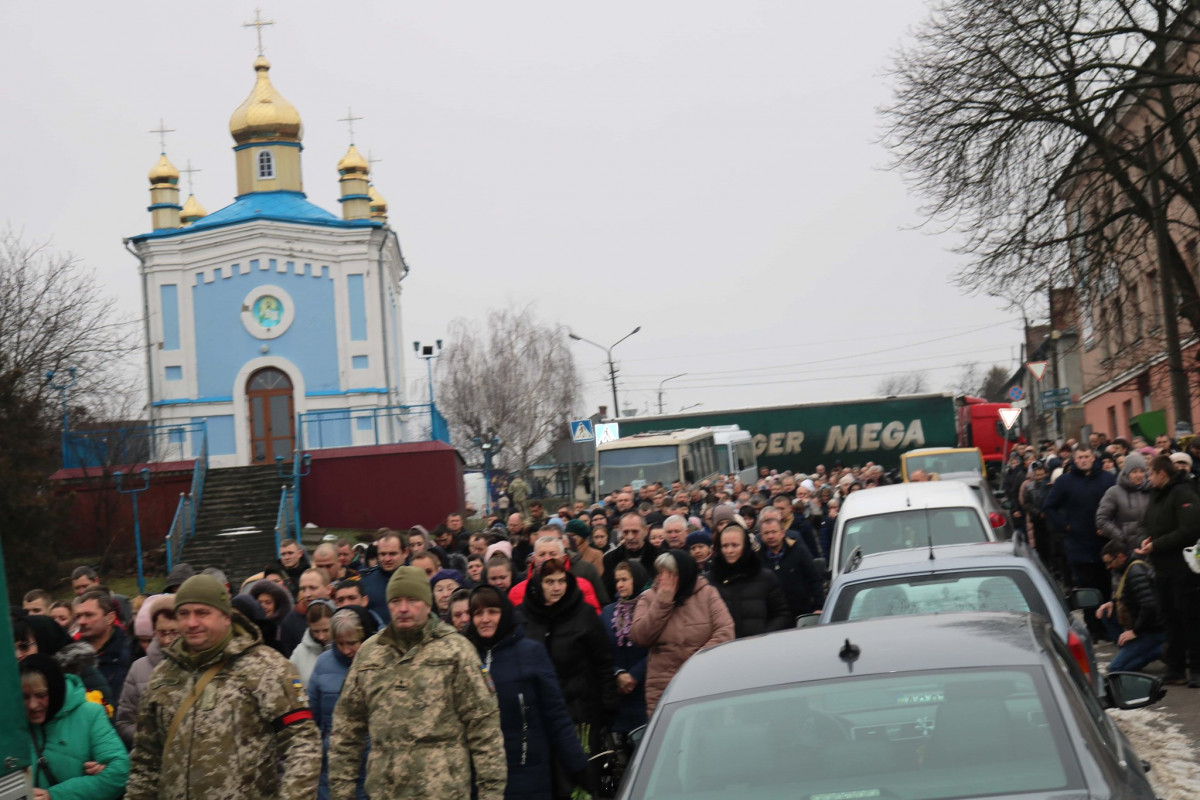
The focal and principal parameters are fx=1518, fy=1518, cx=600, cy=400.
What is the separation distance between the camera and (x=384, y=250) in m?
44.3

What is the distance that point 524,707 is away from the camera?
7.55m

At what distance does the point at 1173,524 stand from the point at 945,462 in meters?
18.2

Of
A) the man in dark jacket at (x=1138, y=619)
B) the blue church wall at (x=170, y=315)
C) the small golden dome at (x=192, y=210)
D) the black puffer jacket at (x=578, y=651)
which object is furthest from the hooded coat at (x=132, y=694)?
the small golden dome at (x=192, y=210)

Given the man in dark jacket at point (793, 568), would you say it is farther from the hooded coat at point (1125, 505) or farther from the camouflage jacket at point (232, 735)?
the camouflage jacket at point (232, 735)

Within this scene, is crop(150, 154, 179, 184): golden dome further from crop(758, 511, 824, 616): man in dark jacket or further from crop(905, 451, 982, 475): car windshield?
crop(758, 511, 824, 616): man in dark jacket

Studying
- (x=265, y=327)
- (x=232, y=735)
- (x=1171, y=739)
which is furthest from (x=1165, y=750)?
(x=265, y=327)

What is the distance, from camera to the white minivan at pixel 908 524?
12984mm

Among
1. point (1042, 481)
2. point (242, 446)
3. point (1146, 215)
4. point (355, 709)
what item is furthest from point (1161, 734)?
point (242, 446)

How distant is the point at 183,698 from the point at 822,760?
8.62 feet

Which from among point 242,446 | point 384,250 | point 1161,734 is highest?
point 384,250

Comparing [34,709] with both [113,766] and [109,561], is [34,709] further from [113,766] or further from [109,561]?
[109,561]

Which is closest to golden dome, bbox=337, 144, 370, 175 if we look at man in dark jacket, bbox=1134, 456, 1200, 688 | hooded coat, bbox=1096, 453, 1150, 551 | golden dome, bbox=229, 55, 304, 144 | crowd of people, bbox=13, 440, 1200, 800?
golden dome, bbox=229, 55, 304, 144

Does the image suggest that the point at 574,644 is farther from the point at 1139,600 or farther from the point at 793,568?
the point at 1139,600

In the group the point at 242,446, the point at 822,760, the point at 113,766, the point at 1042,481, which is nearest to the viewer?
the point at 822,760
